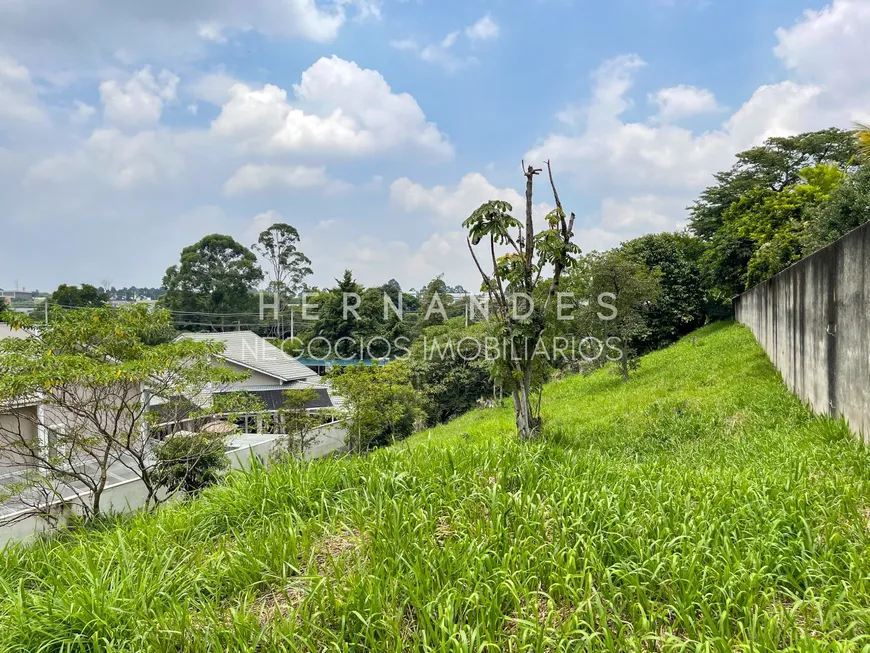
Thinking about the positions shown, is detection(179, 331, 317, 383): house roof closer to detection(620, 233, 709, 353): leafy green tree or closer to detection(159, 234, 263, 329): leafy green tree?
detection(620, 233, 709, 353): leafy green tree

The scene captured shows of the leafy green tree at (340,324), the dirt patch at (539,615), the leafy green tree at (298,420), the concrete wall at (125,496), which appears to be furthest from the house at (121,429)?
the leafy green tree at (340,324)

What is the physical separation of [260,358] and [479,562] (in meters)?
16.2

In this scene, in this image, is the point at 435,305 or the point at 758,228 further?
the point at 435,305

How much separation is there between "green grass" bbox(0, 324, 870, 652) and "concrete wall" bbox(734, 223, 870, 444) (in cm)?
51

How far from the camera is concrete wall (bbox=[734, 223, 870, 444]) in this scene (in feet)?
11.5

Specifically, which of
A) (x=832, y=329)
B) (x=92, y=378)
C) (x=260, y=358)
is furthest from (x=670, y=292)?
(x=92, y=378)

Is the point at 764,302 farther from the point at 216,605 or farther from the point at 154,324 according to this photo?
the point at 154,324

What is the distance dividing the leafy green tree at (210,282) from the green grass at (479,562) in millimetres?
30547

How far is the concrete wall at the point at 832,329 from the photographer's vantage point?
350cm

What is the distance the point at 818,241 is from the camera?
946cm

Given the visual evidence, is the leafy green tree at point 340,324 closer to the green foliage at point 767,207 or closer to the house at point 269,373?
the house at point 269,373

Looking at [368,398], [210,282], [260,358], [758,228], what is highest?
[210,282]

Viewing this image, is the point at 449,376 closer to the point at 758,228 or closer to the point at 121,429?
the point at 758,228

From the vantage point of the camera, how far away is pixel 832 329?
13.4 feet
